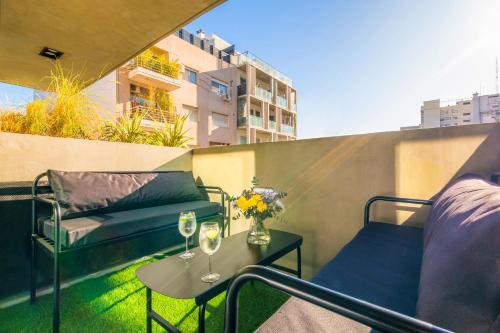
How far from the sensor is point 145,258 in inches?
101


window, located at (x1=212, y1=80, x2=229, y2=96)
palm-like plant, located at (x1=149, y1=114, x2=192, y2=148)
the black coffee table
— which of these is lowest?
the black coffee table

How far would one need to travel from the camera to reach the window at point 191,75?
11609 mm

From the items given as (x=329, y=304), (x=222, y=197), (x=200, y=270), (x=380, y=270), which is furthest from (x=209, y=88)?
(x=329, y=304)

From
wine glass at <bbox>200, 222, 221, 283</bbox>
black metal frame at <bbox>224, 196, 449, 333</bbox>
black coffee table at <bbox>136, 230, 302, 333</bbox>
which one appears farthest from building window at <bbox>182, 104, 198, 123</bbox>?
black metal frame at <bbox>224, 196, 449, 333</bbox>

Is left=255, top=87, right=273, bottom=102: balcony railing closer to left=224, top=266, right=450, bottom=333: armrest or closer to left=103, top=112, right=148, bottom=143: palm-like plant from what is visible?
left=103, top=112, right=148, bottom=143: palm-like plant

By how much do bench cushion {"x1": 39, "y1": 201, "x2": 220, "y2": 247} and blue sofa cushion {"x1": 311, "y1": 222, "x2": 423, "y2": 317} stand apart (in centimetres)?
142

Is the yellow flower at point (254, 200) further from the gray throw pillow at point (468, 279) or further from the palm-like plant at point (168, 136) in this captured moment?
the palm-like plant at point (168, 136)

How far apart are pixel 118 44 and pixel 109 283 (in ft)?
10.1

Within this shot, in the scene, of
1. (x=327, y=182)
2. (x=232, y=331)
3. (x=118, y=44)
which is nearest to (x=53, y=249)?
(x=232, y=331)

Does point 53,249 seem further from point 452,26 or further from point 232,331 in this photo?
point 452,26

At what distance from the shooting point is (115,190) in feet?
7.02

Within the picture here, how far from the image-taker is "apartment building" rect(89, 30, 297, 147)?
9.05m

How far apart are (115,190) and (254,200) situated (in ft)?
4.55

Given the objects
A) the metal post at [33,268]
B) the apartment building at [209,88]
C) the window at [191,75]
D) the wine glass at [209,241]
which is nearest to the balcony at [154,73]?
the apartment building at [209,88]
